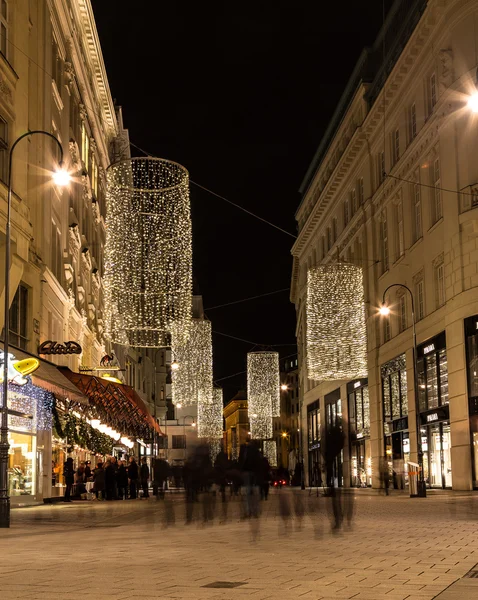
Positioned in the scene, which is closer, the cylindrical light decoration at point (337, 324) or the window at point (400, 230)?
the cylindrical light decoration at point (337, 324)

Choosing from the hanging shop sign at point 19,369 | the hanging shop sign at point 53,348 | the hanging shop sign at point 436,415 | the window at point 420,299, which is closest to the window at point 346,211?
the window at point 420,299

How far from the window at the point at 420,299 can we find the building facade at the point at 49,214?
1420 cm

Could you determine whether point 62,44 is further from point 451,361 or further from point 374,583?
point 374,583

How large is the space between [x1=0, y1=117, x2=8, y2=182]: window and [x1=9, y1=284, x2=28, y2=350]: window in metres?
4.36

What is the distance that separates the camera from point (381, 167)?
53562mm

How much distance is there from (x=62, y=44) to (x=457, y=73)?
1720 cm

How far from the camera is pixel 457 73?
130 ft

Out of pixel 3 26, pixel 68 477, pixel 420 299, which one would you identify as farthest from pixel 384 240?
pixel 3 26

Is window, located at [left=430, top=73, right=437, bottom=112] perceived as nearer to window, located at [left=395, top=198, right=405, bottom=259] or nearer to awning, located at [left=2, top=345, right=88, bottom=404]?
window, located at [left=395, top=198, right=405, bottom=259]

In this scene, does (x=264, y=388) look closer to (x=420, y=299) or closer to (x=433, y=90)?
(x=420, y=299)

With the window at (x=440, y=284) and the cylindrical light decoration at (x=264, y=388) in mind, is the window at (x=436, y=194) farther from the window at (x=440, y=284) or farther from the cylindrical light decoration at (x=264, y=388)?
the cylindrical light decoration at (x=264, y=388)

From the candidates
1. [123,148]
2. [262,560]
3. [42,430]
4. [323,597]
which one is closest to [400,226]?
[42,430]

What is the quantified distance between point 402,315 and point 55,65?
21.0m

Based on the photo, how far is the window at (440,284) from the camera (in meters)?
42.1
